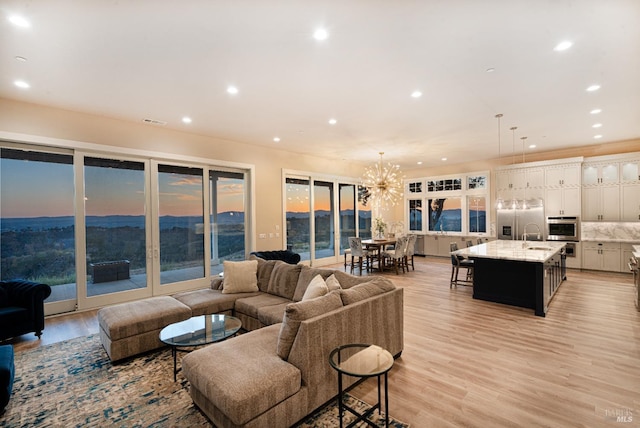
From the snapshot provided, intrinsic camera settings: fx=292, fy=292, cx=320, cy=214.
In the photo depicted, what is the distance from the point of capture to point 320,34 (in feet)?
9.22

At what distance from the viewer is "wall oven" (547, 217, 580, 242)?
301 inches

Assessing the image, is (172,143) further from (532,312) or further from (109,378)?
(532,312)

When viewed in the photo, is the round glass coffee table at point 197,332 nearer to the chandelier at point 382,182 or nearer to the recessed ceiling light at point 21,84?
the recessed ceiling light at point 21,84

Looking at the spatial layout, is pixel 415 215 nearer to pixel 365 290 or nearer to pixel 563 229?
pixel 563 229

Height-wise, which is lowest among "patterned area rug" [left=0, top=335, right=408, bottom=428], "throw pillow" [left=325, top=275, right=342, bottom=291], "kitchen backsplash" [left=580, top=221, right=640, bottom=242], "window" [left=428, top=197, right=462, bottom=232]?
"patterned area rug" [left=0, top=335, right=408, bottom=428]

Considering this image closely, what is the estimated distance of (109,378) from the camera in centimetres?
291

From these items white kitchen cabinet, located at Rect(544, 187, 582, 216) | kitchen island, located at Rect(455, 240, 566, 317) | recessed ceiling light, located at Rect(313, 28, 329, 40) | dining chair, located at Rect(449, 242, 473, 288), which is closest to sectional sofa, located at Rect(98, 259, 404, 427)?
recessed ceiling light, located at Rect(313, 28, 329, 40)

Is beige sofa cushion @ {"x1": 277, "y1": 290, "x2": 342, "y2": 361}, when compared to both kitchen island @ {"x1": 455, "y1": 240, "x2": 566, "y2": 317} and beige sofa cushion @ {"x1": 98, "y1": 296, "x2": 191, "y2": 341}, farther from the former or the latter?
kitchen island @ {"x1": 455, "y1": 240, "x2": 566, "y2": 317}

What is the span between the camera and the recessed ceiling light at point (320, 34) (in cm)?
275

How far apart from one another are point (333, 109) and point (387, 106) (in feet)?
2.88

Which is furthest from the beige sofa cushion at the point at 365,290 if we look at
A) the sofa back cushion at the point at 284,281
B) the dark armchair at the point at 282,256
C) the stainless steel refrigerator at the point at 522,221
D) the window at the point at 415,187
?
the window at the point at 415,187

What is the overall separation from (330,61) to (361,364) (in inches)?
121

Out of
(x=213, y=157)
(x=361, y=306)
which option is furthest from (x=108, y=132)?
(x=361, y=306)

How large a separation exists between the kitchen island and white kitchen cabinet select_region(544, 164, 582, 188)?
3564 millimetres
